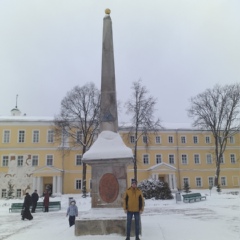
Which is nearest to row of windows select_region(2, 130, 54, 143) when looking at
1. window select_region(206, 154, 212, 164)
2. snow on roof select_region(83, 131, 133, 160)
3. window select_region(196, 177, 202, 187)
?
window select_region(196, 177, 202, 187)

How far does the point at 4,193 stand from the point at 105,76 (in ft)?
119

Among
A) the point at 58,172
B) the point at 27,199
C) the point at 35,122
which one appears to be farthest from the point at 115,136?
the point at 35,122

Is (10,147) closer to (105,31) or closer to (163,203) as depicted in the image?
(163,203)

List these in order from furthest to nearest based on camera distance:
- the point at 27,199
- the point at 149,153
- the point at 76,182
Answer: the point at 149,153
the point at 76,182
the point at 27,199

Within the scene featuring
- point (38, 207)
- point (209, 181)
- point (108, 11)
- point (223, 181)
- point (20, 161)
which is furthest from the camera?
point (223, 181)

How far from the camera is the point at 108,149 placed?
9773mm

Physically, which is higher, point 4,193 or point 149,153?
point 149,153

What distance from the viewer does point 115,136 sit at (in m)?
10.4

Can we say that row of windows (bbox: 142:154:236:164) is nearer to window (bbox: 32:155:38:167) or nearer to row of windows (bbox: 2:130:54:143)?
row of windows (bbox: 2:130:54:143)

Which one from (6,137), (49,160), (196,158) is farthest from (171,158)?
(6,137)

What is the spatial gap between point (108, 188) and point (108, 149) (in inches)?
46.4

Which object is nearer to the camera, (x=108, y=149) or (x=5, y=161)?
(x=108, y=149)

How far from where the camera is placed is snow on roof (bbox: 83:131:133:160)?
952cm

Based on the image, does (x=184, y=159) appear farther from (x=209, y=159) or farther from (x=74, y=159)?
(x=74, y=159)
